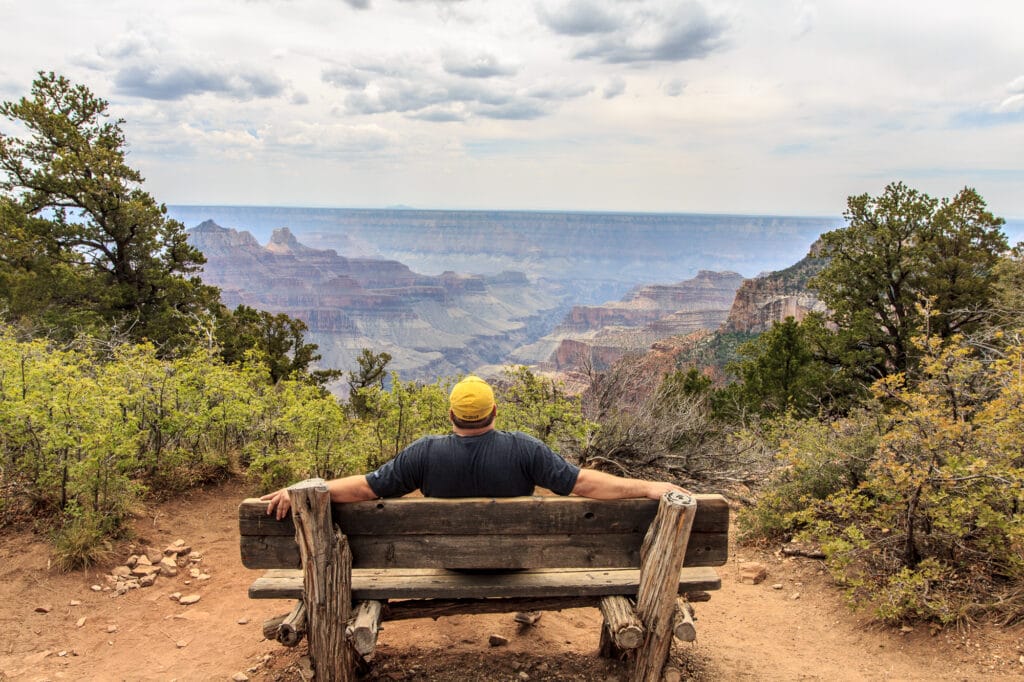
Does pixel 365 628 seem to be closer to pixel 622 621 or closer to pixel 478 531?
pixel 478 531

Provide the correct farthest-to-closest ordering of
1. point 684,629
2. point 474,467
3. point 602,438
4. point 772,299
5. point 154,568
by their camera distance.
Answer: point 772,299
point 602,438
point 154,568
point 474,467
point 684,629

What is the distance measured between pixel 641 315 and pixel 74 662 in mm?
180082

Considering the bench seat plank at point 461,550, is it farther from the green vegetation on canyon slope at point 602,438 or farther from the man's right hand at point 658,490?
the green vegetation on canyon slope at point 602,438

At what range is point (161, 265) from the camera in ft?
73.0

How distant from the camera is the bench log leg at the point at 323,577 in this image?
2.98 meters

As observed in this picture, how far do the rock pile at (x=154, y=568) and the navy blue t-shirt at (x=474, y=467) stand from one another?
365 cm

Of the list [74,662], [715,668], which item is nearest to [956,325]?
[715,668]

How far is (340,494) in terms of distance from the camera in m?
3.16

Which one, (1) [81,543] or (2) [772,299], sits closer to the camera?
(1) [81,543]

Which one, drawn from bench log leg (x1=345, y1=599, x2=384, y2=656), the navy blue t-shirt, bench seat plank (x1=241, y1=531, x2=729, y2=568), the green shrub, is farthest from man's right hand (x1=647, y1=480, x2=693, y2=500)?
the green shrub

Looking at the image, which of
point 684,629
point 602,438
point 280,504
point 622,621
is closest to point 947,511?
point 684,629

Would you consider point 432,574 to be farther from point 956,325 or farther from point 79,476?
point 956,325

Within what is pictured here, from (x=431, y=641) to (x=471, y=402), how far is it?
82.7 inches

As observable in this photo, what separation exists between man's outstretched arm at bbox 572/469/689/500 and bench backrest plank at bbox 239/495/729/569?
0.18 feet
